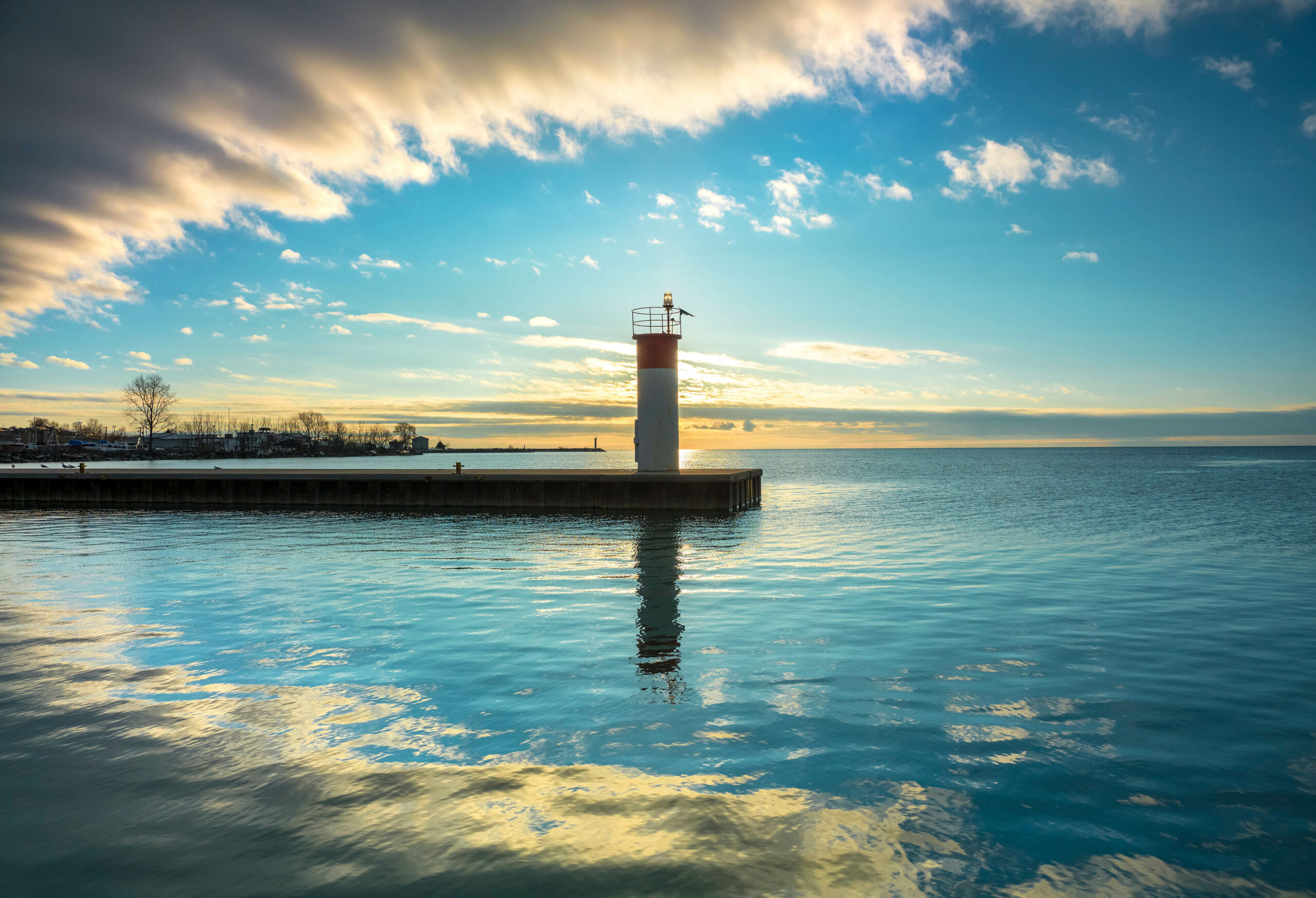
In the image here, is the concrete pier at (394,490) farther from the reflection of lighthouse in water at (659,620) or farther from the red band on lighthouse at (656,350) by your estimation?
the reflection of lighthouse in water at (659,620)

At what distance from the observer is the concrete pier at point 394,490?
31453mm

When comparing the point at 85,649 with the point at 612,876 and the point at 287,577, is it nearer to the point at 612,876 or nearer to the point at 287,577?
the point at 287,577

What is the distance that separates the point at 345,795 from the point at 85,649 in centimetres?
677

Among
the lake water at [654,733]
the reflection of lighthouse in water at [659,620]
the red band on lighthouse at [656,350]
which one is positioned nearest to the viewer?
the lake water at [654,733]

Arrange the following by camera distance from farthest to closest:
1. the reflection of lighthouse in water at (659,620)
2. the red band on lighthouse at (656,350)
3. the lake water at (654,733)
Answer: the red band on lighthouse at (656,350) → the reflection of lighthouse in water at (659,620) → the lake water at (654,733)

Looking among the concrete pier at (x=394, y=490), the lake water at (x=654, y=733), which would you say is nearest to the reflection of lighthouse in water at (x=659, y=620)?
the lake water at (x=654, y=733)

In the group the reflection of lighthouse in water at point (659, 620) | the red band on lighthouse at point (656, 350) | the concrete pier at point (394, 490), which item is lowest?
the reflection of lighthouse in water at point (659, 620)

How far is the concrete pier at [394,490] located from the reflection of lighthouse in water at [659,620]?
9.50 m

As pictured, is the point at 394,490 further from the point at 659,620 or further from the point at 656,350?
the point at 659,620

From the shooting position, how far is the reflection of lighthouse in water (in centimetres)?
810

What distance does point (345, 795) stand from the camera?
528 centimetres

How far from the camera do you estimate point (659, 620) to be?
37.5 feet

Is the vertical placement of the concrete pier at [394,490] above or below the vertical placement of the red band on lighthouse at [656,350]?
below

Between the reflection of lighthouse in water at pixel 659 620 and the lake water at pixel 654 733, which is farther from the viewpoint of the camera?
the reflection of lighthouse in water at pixel 659 620
